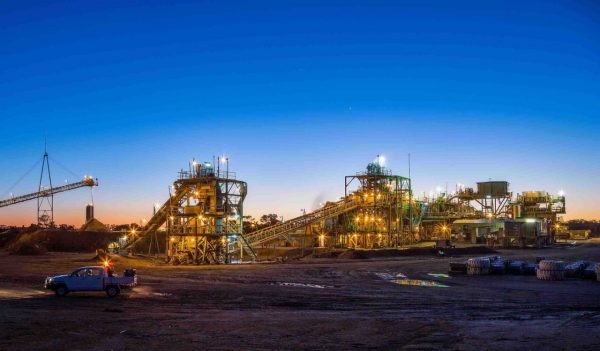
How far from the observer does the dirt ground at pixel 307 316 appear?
14336 mm

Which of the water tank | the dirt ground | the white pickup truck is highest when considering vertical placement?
the water tank

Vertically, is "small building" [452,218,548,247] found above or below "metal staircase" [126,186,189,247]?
below

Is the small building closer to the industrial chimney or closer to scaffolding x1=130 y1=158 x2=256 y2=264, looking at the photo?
scaffolding x1=130 y1=158 x2=256 y2=264

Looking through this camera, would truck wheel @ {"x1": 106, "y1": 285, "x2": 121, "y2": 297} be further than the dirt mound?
No

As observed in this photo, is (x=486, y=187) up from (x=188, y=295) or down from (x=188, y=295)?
up

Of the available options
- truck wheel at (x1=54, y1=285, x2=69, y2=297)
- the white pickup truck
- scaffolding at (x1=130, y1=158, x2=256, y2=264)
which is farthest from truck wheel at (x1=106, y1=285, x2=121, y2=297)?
scaffolding at (x1=130, y1=158, x2=256, y2=264)

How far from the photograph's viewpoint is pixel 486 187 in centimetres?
9400

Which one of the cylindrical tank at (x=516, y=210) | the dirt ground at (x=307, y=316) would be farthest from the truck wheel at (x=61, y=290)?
the cylindrical tank at (x=516, y=210)

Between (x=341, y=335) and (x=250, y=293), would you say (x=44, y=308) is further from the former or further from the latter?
(x=341, y=335)

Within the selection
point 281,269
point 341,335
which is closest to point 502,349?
point 341,335

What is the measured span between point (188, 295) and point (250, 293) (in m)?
2.90

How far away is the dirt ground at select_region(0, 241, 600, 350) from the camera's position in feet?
47.0

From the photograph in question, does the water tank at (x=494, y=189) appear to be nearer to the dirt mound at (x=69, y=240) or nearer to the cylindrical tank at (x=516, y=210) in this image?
the cylindrical tank at (x=516, y=210)

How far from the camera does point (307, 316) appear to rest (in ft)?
61.0
